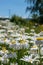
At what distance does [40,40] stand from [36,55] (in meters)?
0.13

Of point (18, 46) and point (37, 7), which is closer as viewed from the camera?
point (18, 46)

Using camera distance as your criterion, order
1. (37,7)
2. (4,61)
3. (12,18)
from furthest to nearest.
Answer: (37,7) → (12,18) → (4,61)

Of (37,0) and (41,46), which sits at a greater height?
(41,46)

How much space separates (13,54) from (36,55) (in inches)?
13.1

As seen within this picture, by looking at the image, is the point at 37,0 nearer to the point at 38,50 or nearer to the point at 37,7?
the point at 37,7

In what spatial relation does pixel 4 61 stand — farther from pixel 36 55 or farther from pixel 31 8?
pixel 31 8

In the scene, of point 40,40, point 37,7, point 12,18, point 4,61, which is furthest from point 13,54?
point 37,7

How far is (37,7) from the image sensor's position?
2992 centimetres

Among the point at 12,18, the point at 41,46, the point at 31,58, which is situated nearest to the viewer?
the point at 31,58

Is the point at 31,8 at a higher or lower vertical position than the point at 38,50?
lower

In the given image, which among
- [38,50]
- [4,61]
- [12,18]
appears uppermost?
[38,50]

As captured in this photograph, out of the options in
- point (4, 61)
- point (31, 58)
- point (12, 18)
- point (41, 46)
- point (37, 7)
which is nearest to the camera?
point (31, 58)

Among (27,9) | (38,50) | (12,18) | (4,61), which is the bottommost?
(27,9)

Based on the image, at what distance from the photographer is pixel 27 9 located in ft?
104
